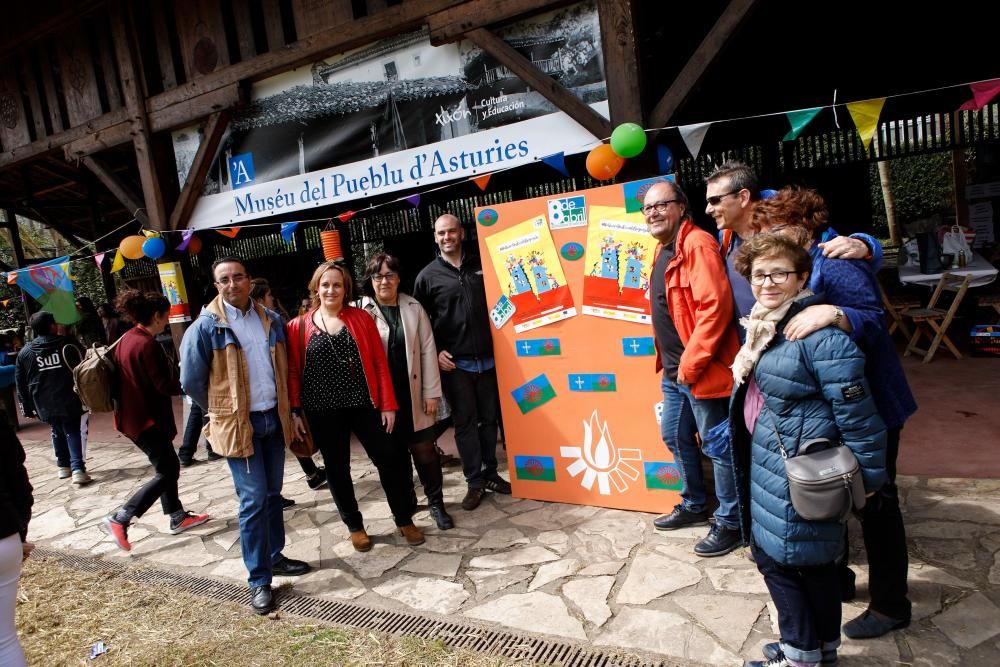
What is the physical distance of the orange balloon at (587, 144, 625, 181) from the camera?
425 centimetres

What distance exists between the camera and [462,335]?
4.10m

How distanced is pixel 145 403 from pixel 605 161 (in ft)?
11.7

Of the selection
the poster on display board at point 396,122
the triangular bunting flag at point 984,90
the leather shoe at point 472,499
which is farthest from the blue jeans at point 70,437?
the triangular bunting flag at point 984,90

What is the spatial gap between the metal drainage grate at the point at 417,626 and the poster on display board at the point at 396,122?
10.7 feet

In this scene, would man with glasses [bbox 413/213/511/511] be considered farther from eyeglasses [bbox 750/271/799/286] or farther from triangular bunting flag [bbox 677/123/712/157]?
eyeglasses [bbox 750/271/799/286]

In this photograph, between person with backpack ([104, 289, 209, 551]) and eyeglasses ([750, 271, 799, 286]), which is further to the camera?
person with backpack ([104, 289, 209, 551])

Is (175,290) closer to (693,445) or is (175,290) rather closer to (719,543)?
(693,445)

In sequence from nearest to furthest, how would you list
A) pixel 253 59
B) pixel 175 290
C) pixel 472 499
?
pixel 472 499, pixel 253 59, pixel 175 290

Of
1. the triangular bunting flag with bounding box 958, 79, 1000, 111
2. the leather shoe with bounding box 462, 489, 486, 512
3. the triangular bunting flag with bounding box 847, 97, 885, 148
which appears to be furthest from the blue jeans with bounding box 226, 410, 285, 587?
the triangular bunting flag with bounding box 958, 79, 1000, 111

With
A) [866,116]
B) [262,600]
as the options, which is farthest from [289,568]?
[866,116]

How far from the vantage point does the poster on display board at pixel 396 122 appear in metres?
4.59

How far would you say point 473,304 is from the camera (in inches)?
161

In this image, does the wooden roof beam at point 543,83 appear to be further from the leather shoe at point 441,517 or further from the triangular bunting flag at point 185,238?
the triangular bunting flag at point 185,238

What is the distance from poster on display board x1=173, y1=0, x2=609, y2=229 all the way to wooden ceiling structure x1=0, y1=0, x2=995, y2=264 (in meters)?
0.16
